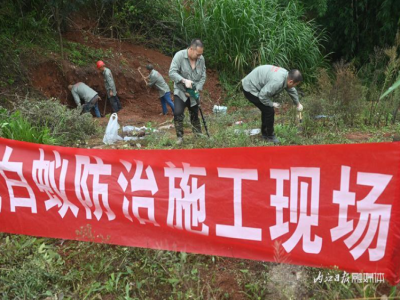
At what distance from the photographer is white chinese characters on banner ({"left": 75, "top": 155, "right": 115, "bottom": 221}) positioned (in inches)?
112

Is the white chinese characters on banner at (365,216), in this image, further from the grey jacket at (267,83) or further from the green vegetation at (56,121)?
the green vegetation at (56,121)

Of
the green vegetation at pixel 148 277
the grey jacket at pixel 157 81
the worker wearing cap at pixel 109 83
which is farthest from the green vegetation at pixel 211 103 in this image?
the grey jacket at pixel 157 81

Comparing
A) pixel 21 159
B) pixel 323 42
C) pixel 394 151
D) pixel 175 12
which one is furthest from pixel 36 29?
pixel 394 151

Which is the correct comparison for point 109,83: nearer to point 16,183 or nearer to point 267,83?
point 267,83

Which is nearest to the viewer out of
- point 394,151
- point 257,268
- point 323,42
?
point 394,151

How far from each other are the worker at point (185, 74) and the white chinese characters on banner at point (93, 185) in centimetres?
248

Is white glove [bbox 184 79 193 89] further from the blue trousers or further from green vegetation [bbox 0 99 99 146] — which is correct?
the blue trousers

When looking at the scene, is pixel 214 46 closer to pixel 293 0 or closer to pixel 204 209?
pixel 293 0

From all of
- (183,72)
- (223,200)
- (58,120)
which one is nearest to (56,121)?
(58,120)

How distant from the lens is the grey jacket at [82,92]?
8.86 metres

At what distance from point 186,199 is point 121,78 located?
7.98 metres

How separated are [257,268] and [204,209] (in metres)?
0.59

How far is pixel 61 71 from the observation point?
922 centimetres

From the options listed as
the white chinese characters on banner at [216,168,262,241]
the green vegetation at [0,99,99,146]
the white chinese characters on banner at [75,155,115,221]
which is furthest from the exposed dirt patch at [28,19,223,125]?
the white chinese characters on banner at [216,168,262,241]
